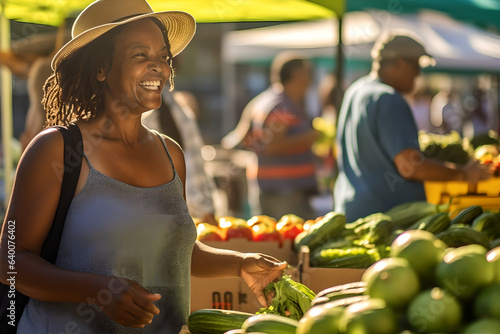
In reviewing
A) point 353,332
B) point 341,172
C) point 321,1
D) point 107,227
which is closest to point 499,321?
point 353,332

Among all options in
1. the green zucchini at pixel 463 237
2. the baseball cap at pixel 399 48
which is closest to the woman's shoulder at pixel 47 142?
the green zucchini at pixel 463 237

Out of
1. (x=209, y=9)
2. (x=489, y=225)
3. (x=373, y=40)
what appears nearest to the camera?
(x=489, y=225)

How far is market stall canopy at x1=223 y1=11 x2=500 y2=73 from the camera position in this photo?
9852 mm

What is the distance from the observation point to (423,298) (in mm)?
1571

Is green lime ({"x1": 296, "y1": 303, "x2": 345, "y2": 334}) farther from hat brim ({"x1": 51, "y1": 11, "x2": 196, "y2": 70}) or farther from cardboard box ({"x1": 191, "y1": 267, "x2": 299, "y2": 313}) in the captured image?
cardboard box ({"x1": 191, "y1": 267, "x2": 299, "y2": 313})

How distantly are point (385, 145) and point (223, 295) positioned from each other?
4.81 ft

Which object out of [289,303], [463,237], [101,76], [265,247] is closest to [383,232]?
[463,237]

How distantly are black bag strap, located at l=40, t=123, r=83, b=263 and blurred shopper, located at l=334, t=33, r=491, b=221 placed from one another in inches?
97.1

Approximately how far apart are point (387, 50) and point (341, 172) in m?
0.88

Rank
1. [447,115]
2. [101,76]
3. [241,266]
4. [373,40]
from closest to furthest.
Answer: [101,76] → [241,266] → [373,40] → [447,115]

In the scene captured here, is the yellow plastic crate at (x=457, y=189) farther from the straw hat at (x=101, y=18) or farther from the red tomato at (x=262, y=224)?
the straw hat at (x=101, y=18)

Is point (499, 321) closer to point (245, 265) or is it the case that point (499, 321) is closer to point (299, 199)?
point (245, 265)

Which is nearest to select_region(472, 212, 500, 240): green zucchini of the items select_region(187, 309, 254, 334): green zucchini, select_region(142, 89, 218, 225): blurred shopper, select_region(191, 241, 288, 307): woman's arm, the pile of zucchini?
the pile of zucchini

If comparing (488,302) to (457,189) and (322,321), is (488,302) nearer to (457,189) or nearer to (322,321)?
(322,321)
